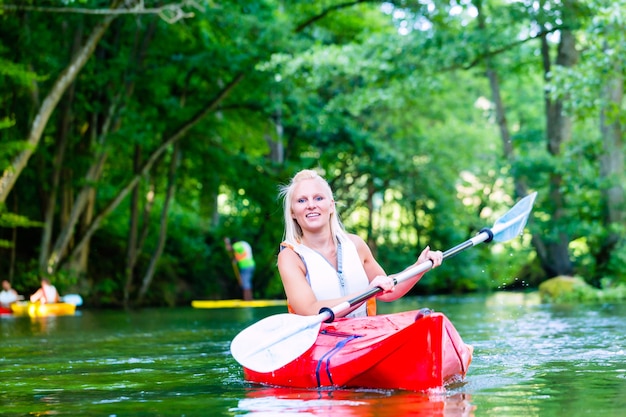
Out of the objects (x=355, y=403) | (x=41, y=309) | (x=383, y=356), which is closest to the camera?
(x=355, y=403)

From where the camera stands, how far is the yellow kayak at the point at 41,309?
55.9 ft

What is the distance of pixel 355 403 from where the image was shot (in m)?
4.90

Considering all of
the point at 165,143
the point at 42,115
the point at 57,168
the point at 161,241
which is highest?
the point at 165,143

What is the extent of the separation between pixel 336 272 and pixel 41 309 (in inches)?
482

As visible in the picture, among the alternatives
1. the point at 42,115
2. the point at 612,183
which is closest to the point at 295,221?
the point at 42,115

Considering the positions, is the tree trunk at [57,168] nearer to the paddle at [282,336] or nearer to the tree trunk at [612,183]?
the tree trunk at [612,183]

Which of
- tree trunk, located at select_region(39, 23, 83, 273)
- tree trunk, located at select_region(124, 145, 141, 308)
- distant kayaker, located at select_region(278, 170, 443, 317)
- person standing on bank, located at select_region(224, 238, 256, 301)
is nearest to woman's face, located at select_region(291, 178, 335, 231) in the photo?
distant kayaker, located at select_region(278, 170, 443, 317)

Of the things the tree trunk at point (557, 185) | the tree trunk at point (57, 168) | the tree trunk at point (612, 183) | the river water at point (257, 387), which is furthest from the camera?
the tree trunk at point (557, 185)

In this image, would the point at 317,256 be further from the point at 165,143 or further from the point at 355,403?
the point at 165,143

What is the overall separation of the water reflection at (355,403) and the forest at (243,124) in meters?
9.79

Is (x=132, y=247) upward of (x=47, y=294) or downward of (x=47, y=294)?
upward

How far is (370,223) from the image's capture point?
99.7ft

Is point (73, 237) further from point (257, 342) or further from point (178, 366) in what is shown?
point (257, 342)

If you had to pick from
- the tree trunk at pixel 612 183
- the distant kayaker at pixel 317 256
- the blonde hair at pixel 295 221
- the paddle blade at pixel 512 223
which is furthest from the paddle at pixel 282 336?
the tree trunk at pixel 612 183
